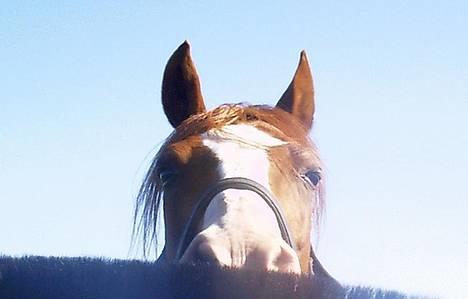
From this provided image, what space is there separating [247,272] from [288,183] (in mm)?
1592

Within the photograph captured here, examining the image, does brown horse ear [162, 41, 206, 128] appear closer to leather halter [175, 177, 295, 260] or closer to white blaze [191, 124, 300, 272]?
white blaze [191, 124, 300, 272]

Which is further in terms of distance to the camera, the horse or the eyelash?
the eyelash

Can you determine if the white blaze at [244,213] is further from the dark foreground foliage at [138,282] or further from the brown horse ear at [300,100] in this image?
the brown horse ear at [300,100]

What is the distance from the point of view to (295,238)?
2801 mm

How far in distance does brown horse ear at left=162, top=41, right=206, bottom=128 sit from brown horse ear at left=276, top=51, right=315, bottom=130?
0.46 meters

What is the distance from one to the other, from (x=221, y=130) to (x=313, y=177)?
17.7 inches

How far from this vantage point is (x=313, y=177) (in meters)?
3.12

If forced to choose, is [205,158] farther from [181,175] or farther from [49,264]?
[49,264]

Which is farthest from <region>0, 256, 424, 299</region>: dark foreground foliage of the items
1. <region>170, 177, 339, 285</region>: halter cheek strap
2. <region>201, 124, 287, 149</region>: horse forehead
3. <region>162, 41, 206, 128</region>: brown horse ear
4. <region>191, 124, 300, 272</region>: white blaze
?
<region>162, 41, 206, 128</region>: brown horse ear

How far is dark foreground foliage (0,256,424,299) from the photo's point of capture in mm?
1205

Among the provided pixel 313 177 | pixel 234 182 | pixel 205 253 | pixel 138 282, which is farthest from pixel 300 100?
pixel 138 282

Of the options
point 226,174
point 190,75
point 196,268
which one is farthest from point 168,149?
point 196,268

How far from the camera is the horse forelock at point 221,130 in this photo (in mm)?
3106

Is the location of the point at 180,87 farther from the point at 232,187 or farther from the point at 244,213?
the point at 244,213
